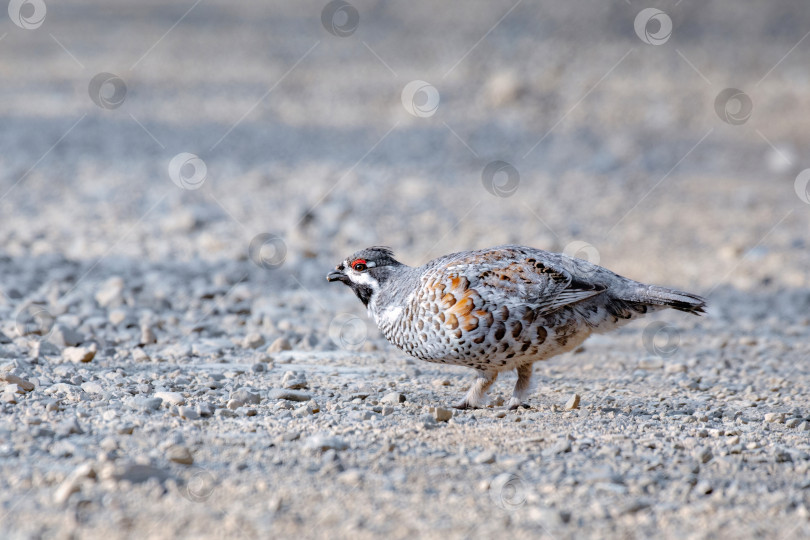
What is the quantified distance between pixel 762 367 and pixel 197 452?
16.3 feet

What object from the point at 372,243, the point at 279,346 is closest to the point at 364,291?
the point at 279,346

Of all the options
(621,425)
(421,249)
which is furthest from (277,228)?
(621,425)

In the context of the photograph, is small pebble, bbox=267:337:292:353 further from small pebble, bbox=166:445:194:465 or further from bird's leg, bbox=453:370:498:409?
small pebble, bbox=166:445:194:465

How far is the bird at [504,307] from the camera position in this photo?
6387 mm

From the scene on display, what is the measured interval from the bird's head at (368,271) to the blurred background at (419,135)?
10.7ft

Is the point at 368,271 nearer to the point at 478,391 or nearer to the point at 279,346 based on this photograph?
the point at 478,391

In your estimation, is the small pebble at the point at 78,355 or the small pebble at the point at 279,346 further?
the small pebble at the point at 279,346

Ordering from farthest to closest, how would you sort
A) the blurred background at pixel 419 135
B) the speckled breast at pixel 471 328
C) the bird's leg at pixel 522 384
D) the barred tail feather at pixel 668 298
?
the blurred background at pixel 419 135, the bird's leg at pixel 522 384, the barred tail feather at pixel 668 298, the speckled breast at pixel 471 328

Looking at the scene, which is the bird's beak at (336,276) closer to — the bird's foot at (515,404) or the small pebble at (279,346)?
the small pebble at (279,346)

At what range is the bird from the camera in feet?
21.0

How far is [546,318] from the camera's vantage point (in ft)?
21.5

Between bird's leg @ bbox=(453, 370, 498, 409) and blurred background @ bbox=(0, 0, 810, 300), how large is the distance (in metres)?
3.93

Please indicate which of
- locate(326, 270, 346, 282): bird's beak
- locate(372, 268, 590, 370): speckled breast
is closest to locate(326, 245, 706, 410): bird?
locate(372, 268, 590, 370): speckled breast

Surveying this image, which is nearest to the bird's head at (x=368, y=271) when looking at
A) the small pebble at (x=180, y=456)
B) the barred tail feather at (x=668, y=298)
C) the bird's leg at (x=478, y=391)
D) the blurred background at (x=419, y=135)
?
the bird's leg at (x=478, y=391)
